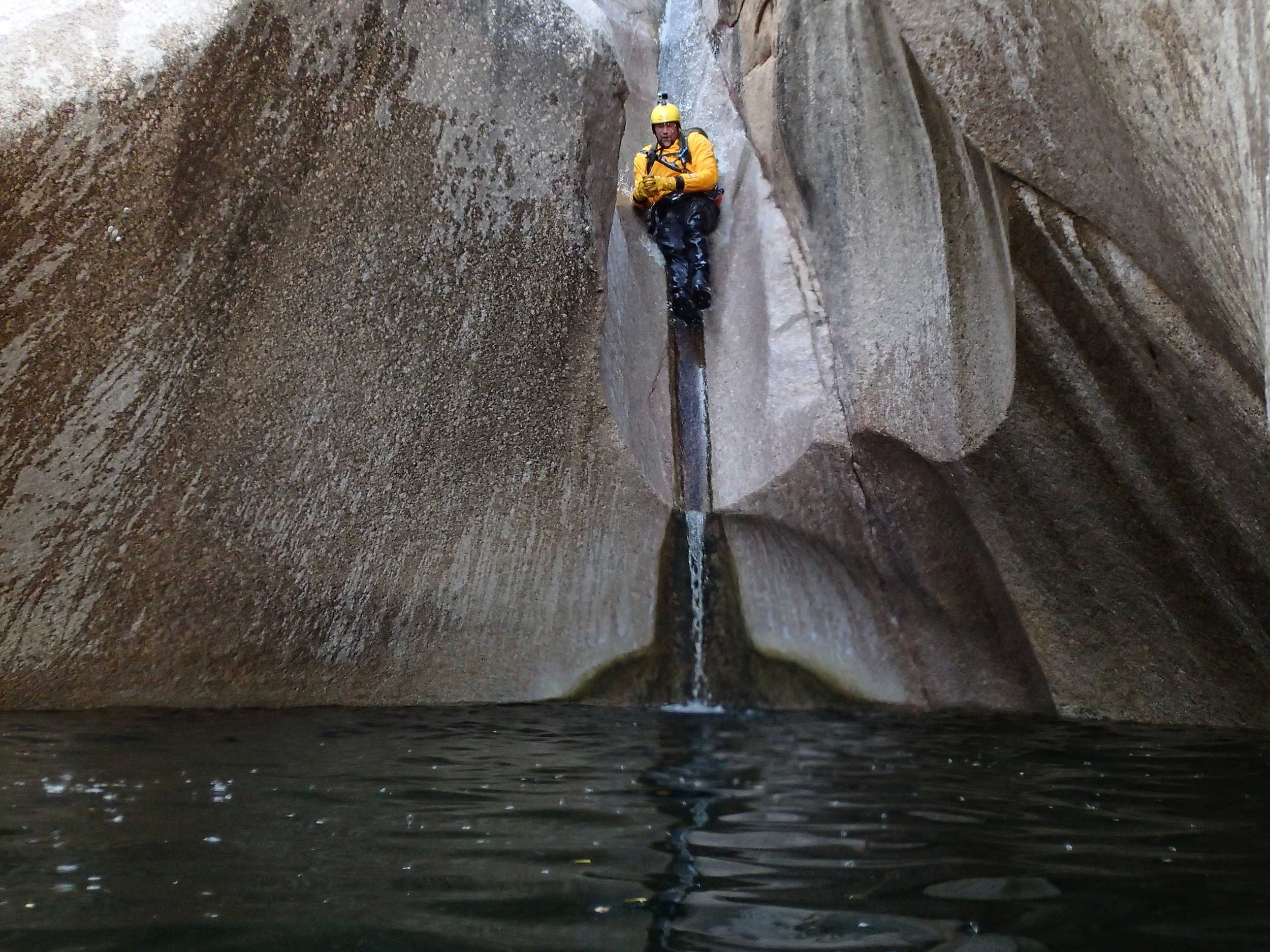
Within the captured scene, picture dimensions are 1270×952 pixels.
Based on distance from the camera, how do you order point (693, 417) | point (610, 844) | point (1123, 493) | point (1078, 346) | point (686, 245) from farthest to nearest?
1. point (686, 245)
2. point (693, 417)
3. point (1123, 493)
4. point (1078, 346)
5. point (610, 844)

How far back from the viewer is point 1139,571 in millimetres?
5789

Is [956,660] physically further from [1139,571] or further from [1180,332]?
[1180,332]

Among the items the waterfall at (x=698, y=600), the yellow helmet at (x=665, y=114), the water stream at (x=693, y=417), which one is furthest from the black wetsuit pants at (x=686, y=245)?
the waterfall at (x=698, y=600)

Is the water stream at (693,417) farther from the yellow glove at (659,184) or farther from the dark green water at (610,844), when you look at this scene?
the dark green water at (610,844)

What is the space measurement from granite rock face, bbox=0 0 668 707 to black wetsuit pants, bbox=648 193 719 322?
175 centimetres

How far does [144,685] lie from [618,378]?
352 centimetres

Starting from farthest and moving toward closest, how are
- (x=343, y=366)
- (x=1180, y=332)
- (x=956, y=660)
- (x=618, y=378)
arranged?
1. (x=618, y=378)
2. (x=956, y=660)
3. (x=343, y=366)
4. (x=1180, y=332)

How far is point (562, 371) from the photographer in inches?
252

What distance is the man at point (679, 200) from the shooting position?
843 cm

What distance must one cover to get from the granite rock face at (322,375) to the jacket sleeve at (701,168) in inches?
78.5

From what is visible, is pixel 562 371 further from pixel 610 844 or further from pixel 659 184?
pixel 610 844

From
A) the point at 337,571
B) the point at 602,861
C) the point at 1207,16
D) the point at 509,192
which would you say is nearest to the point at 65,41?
the point at 509,192

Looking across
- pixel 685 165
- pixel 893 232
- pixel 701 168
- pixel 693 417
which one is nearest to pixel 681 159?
pixel 685 165

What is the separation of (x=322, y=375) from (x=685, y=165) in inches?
168
